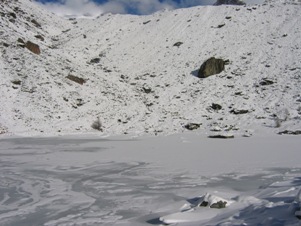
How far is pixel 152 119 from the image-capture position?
2722cm

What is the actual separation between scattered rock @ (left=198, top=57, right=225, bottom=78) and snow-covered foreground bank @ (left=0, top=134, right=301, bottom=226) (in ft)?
76.7

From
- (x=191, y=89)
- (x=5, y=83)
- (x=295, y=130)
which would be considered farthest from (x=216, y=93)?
(x=5, y=83)

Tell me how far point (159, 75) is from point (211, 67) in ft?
21.4

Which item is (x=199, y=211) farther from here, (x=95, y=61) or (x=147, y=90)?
(x=95, y=61)

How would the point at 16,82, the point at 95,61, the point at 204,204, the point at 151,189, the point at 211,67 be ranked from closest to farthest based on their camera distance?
the point at 204,204 < the point at 151,189 < the point at 16,82 < the point at 211,67 < the point at 95,61

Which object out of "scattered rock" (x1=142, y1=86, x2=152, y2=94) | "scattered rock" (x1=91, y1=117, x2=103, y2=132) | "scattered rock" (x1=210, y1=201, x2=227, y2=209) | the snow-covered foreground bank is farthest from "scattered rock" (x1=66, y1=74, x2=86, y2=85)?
Result: "scattered rock" (x1=210, y1=201, x2=227, y2=209)

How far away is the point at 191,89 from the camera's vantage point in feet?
109

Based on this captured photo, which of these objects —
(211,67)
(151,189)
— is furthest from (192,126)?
(151,189)

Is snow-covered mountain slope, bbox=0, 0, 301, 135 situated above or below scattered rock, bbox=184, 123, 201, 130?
above

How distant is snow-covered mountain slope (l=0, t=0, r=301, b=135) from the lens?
83.6ft

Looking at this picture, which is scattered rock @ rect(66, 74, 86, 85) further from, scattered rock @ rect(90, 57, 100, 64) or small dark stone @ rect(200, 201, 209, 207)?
small dark stone @ rect(200, 201, 209, 207)

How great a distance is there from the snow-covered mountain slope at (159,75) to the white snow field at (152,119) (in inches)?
7.0

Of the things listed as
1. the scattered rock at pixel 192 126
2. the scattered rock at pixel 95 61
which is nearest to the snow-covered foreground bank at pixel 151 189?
the scattered rock at pixel 192 126

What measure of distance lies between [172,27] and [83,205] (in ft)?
153
